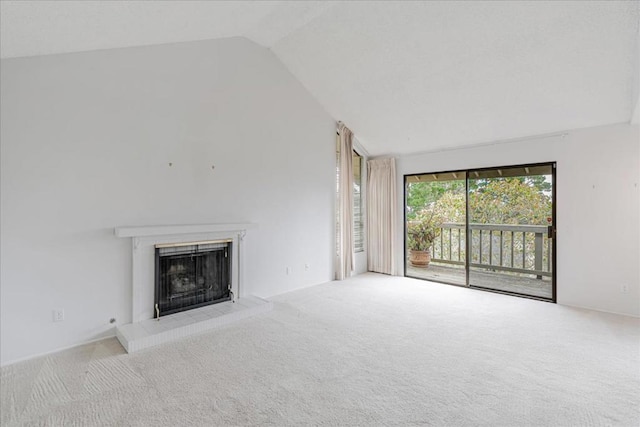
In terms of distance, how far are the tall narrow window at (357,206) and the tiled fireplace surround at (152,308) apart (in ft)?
9.00

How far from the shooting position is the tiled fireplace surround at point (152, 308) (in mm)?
3141

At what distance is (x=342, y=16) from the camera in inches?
143

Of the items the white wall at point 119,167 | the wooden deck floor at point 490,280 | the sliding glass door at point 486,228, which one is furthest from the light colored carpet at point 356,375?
the sliding glass door at point 486,228

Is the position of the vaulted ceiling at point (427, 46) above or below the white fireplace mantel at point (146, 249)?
above

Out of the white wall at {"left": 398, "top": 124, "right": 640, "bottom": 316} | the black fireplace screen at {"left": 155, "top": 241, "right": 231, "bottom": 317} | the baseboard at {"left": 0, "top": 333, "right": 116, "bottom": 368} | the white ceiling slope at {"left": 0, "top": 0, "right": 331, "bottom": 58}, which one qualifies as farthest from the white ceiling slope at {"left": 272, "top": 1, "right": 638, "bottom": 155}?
the baseboard at {"left": 0, "top": 333, "right": 116, "bottom": 368}

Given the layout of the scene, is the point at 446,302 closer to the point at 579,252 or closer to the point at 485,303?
the point at 485,303

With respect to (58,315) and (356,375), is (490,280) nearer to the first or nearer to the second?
(356,375)

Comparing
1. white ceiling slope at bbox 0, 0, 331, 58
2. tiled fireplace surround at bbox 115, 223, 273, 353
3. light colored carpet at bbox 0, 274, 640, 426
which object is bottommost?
light colored carpet at bbox 0, 274, 640, 426

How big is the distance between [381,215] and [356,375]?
4017 millimetres

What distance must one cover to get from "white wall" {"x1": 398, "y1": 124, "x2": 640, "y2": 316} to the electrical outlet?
19.3 feet

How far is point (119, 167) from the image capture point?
331 cm

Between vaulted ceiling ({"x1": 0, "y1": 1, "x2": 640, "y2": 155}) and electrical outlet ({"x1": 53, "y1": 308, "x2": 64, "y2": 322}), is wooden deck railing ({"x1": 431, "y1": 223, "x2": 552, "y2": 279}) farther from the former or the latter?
electrical outlet ({"x1": 53, "y1": 308, "x2": 64, "y2": 322})

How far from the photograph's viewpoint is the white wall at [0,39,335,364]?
2.80 meters

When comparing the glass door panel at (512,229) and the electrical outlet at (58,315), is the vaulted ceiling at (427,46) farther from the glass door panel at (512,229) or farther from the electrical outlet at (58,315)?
the electrical outlet at (58,315)
